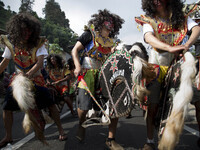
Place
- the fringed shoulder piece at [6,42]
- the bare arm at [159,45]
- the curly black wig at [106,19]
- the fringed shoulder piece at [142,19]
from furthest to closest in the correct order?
the curly black wig at [106,19], the fringed shoulder piece at [6,42], the fringed shoulder piece at [142,19], the bare arm at [159,45]

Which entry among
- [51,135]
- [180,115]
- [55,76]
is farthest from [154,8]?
[55,76]

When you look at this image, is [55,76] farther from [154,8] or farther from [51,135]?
[154,8]

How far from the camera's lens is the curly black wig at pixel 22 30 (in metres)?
2.93

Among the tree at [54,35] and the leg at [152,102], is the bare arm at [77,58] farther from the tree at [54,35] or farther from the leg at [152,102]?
the tree at [54,35]

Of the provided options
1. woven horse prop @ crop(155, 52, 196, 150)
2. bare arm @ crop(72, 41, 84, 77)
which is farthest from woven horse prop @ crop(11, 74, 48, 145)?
woven horse prop @ crop(155, 52, 196, 150)

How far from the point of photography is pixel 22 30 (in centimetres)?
298

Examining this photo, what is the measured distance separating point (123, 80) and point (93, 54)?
94 cm

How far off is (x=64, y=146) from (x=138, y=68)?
6.31 ft

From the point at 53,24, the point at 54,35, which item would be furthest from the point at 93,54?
the point at 53,24

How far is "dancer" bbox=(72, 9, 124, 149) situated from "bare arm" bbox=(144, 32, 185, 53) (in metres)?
0.94

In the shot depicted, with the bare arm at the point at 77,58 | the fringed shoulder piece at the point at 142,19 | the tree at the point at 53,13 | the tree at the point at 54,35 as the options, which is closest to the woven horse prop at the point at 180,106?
the fringed shoulder piece at the point at 142,19

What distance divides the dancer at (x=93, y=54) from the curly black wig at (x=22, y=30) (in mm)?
745

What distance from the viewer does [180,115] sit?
1.63 m

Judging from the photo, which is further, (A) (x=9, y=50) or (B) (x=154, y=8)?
(A) (x=9, y=50)
